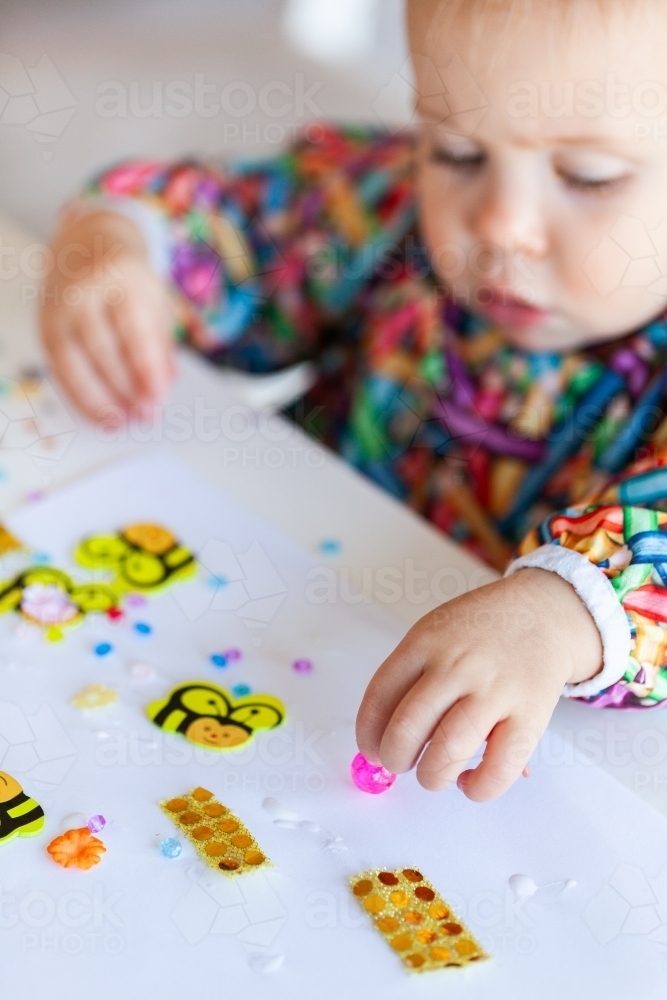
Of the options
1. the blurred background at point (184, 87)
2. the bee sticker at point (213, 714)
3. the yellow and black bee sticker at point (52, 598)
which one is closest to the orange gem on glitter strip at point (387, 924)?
the bee sticker at point (213, 714)

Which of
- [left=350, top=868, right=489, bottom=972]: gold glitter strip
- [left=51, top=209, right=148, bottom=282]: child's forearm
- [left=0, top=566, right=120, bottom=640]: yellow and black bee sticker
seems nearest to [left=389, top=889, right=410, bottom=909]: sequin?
[left=350, top=868, right=489, bottom=972]: gold glitter strip

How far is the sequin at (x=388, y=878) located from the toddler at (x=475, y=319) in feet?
0.13

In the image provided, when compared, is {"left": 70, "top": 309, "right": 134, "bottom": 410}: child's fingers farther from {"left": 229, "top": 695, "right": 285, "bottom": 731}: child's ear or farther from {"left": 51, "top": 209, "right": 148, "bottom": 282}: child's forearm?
{"left": 229, "top": 695, "right": 285, "bottom": 731}: child's ear

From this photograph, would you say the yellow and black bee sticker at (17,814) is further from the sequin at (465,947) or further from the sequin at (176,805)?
the sequin at (465,947)

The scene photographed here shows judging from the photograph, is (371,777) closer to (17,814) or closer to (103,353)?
(17,814)

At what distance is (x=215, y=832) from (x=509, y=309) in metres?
0.39

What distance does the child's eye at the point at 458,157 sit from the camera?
0.64 meters

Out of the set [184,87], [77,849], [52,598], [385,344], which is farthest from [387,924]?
[184,87]

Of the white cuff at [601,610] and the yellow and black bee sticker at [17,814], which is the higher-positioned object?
the white cuff at [601,610]

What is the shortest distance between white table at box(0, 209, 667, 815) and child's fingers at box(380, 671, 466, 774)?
0.08 metres

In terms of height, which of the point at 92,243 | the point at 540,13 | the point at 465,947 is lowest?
the point at 465,947

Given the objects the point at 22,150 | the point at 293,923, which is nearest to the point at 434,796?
the point at 293,923

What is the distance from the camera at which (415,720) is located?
454mm

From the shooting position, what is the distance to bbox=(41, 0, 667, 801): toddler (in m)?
0.48
